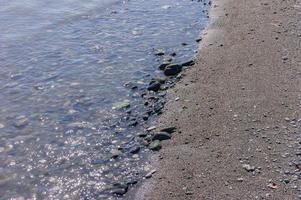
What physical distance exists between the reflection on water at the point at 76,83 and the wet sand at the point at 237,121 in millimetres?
1171

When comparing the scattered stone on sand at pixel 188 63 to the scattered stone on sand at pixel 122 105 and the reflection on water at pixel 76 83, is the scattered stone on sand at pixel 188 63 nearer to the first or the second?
the reflection on water at pixel 76 83

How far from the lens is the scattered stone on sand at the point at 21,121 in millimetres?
15508

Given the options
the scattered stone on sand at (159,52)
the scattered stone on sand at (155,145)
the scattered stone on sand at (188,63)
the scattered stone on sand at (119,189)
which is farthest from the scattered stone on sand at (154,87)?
the scattered stone on sand at (119,189)

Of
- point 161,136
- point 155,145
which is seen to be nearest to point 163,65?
point 161,136

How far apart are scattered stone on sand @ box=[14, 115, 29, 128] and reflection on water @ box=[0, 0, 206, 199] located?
28 mm

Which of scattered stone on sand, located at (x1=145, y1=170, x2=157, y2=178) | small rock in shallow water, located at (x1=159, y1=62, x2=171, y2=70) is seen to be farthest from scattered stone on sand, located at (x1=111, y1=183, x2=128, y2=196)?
small rock in shallow water, located at (x1=159, y1=62, x2=171, y2=70)

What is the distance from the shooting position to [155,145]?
13.9m

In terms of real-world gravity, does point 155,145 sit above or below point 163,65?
below

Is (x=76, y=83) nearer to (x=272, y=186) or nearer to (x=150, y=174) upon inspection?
(x=150, y=174)

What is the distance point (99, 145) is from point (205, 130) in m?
3.06

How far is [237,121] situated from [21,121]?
673 cm

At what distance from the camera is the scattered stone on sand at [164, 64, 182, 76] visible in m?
18.3

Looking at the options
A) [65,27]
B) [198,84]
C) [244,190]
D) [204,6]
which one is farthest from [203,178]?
[204,6]

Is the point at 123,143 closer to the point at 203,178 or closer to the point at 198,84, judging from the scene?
the point at 203,178
